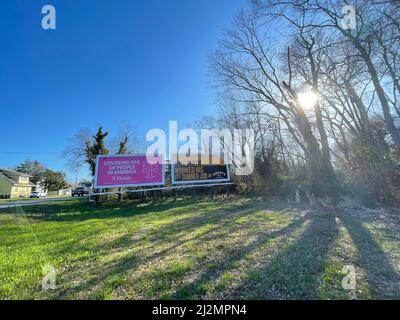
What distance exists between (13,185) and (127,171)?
46.0 meters

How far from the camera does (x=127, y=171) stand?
45.0 feet

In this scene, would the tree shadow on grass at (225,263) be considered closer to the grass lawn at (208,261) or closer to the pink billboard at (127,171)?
the grass lawn at (208,261)

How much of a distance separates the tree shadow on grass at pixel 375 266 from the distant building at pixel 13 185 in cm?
5616

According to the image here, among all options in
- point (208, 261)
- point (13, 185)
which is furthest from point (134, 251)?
point (13, 185)

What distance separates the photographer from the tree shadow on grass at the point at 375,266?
2.71 m

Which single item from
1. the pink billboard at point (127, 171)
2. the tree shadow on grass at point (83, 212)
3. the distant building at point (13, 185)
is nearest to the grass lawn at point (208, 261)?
the tree shadow on grass at point (83, 212)

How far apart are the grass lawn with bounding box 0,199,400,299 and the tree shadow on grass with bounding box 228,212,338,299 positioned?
0.05 ft

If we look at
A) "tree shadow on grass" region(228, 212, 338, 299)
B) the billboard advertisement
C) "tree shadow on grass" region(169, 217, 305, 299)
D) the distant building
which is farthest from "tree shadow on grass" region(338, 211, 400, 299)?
the distant building

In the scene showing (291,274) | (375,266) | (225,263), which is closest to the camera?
(291,274)

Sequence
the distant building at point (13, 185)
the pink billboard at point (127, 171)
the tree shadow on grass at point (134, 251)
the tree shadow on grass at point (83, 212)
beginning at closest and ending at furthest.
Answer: the tree shadow on grass at point (134, 251), the tree shadow on grass at point (83, 212), the pink billboard at point (127, 171), the distant building at point (13, 185)

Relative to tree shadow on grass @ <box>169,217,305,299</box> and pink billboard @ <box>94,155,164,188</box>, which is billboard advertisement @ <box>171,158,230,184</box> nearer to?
pink billboard @ <box>94,155,164,188</box>

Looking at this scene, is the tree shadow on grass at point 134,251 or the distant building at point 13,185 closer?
the tree shadow on grass at point 134,251

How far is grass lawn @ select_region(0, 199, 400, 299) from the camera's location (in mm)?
2756

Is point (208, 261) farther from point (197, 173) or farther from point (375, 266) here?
point (197, 173)
